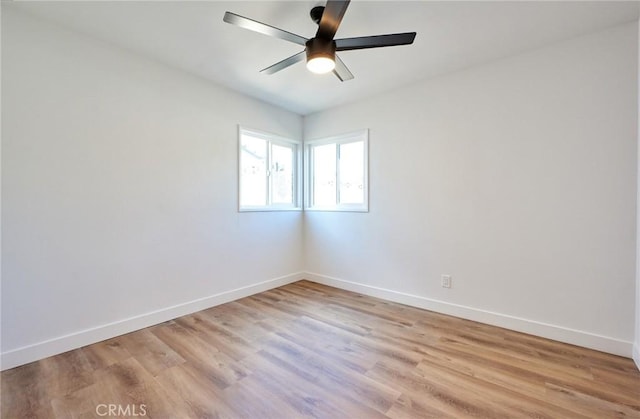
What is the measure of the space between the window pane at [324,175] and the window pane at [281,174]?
365 millimetres

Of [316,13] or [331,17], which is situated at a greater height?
[316,13]

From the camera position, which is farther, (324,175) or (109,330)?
(324,175)

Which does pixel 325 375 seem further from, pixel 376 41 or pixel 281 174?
pixel 281 174

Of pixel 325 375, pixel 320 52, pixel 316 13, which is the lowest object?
pixel 325 375

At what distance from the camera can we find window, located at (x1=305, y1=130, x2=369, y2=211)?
11.5 feet

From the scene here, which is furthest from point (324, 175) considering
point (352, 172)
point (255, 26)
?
point (255, 26)

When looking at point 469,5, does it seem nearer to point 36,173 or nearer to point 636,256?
point 636,256

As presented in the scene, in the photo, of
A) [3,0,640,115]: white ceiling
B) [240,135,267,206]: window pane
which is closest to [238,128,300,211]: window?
[240,135,267,206]: window pane

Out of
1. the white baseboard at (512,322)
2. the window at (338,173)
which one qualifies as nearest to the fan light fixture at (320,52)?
the window at (338,173)

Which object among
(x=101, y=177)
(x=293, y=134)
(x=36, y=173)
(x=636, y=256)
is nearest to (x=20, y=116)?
(x=36, y=173)

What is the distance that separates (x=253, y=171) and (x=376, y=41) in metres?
2.24

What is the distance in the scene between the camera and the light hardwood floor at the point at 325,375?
151 centimetres

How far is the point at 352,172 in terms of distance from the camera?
366cm

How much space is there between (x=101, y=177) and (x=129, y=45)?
113 centimetres
